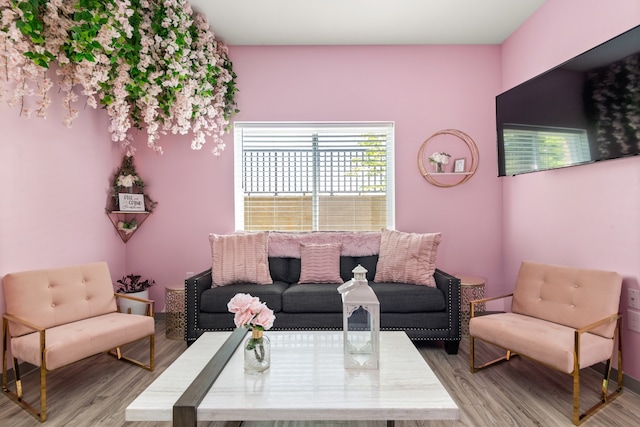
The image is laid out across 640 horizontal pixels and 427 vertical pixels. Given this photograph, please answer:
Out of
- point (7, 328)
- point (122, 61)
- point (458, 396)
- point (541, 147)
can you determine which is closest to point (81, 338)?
point (7, 328)

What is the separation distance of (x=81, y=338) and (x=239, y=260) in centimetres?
132

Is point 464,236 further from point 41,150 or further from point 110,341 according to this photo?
point 41,150

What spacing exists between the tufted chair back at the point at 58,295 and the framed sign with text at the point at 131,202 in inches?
34.2

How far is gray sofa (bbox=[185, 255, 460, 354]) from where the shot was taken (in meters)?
2.88

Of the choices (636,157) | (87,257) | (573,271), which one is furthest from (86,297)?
(636,157)

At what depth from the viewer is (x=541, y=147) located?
2.85m

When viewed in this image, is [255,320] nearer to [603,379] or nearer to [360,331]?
[360,331]

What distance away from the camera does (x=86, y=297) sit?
2.63m

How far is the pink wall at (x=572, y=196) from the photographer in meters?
2.30

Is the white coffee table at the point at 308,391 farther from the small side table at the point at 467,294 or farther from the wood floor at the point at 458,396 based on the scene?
the small side table at the point at 467,294

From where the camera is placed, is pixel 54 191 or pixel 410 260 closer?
pixel 54 191

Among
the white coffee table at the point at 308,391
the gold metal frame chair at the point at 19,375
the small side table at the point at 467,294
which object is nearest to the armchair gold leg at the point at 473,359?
the small side table at the point at 467,294

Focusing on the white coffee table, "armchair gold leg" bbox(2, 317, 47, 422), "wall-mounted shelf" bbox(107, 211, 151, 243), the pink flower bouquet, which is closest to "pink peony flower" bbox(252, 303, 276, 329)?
the pink flower bouquet

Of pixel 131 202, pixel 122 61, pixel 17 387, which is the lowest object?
pixel 17 387
